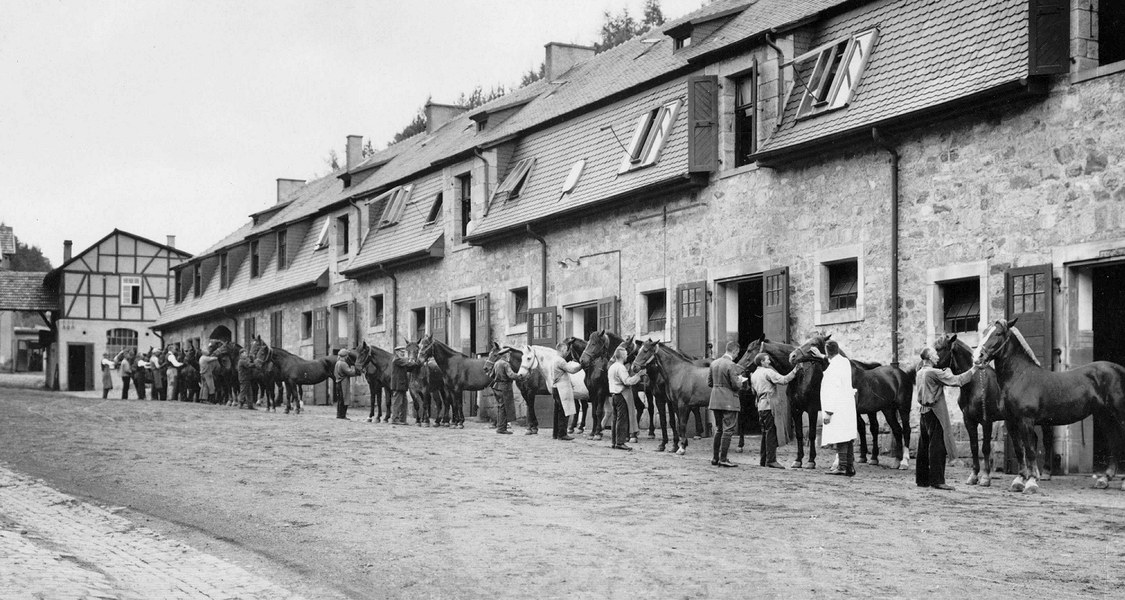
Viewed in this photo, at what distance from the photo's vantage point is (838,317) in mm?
19547

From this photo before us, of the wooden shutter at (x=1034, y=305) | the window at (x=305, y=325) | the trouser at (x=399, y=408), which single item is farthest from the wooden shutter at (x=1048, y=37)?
the window at (x=305, y=325)

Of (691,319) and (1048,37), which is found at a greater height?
(1048,37)

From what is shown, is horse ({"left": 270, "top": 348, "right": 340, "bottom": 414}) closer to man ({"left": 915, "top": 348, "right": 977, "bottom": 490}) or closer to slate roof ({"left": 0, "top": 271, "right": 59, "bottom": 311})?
man ({"left": 915, "top": 348, "right": 977, "bottom": 490})

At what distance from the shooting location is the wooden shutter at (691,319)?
2230 cm

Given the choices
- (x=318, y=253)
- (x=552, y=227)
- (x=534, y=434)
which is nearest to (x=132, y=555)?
(x=534, y=434)

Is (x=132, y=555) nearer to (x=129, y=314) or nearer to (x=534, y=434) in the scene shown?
(x=534, y=434)

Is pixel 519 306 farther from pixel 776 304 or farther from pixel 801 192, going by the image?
pixel 801 192

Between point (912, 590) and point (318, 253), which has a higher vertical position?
point (318, 253)

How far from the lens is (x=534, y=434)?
76.0 ft

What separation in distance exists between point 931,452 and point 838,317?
202 inches

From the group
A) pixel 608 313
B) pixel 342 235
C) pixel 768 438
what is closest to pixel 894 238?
pixel 768 438

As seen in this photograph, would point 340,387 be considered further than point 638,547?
Yes

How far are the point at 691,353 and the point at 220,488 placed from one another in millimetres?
10082

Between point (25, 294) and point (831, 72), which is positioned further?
point (25, 294)
